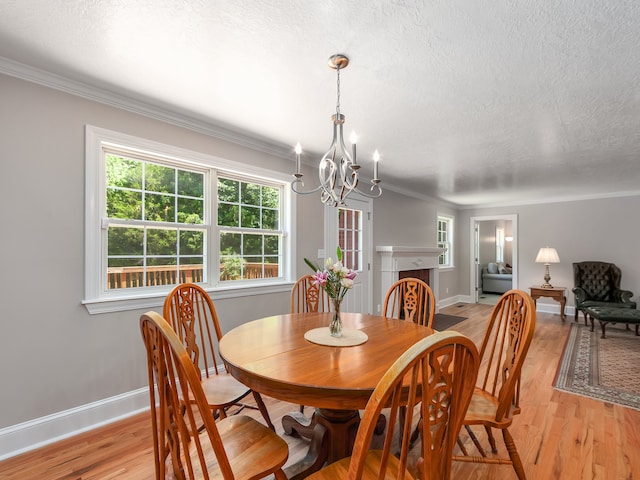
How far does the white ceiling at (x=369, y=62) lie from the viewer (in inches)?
57.3

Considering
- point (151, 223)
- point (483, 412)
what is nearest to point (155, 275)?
point (151, 223)

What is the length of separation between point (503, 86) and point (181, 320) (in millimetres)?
2500

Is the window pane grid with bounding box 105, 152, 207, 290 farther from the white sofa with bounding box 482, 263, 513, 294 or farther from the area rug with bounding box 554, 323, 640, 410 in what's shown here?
the white sofa with bounding box 482, 263, 513, 294

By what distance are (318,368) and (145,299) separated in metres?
1.72

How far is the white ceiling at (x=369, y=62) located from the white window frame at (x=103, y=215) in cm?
33

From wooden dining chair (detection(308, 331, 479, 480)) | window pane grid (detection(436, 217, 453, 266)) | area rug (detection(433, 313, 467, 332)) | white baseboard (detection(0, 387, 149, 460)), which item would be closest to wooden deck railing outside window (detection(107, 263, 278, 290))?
white baseboard (detection(0, 387, 149, 460))

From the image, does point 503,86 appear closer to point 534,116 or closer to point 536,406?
point 534,116

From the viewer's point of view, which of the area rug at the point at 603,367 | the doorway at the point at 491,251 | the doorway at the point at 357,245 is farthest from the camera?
the doorway at the point at 491,251

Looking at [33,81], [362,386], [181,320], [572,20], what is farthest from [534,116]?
[33,81]

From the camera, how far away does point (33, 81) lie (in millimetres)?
1960

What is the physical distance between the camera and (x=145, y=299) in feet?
7.95

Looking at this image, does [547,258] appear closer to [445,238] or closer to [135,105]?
[445,238]

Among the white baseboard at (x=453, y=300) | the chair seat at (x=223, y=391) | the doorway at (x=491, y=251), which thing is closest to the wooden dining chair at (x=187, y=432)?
the chair seat at (x=223, y=391)

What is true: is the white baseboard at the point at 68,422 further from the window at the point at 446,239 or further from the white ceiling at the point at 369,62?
the window at the point at 446,239
